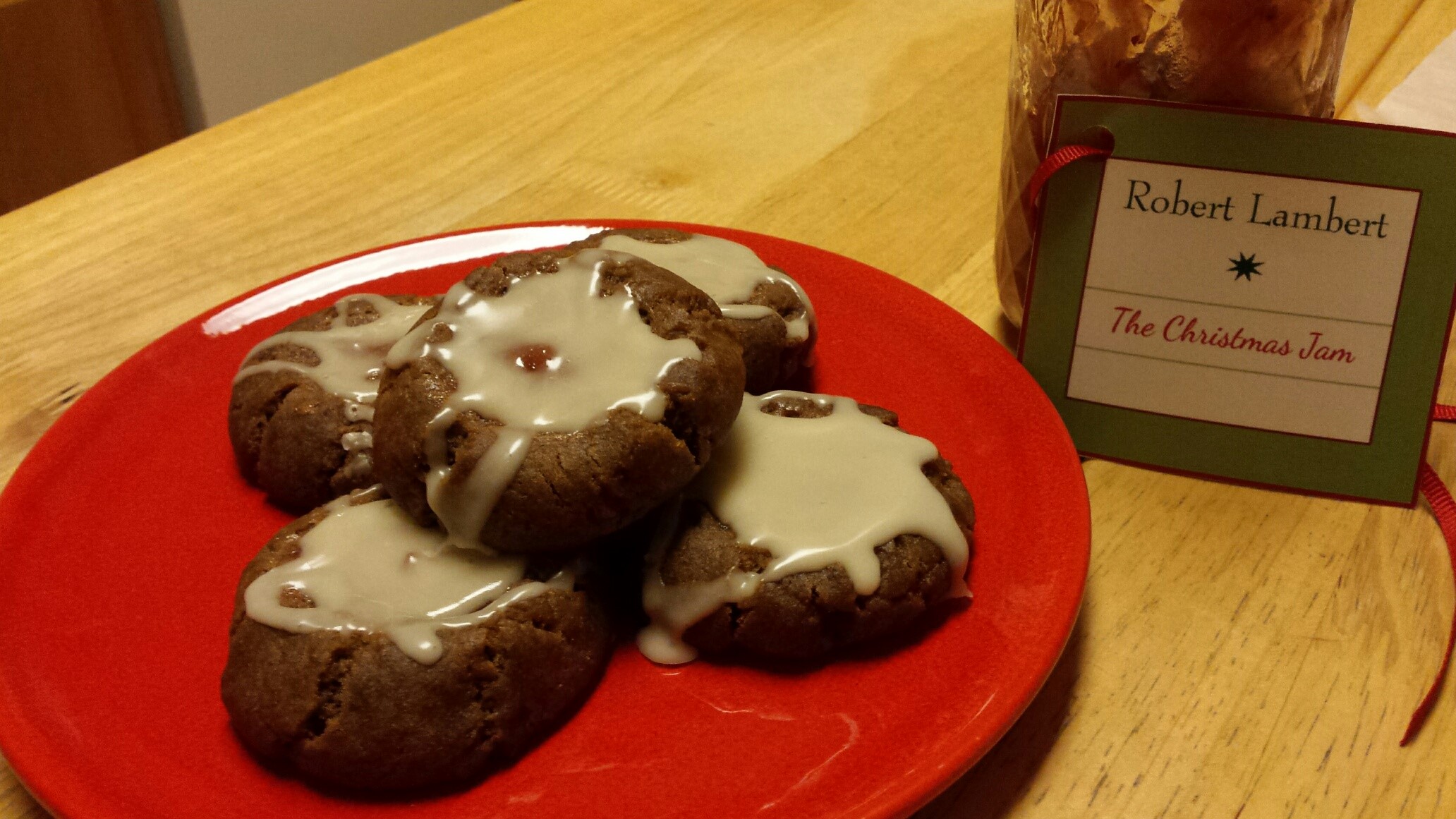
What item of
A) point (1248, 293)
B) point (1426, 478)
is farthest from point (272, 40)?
point (1426, 478)

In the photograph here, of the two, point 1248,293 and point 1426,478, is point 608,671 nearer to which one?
point 1248,293

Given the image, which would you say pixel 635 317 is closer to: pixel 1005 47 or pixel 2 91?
pixel 1005 47

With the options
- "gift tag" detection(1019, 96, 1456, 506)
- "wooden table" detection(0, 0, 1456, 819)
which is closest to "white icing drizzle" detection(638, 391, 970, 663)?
"wooden table" detection(0, 0, 1456, 819)

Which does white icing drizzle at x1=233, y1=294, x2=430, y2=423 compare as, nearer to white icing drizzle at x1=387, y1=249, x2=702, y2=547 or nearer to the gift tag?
white icing drizzle at x1=387, y1=249, x2=702, y2=547

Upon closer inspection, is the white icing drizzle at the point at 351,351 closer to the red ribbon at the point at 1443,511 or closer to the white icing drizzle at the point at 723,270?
the white icing drizzle at the point at 723,270

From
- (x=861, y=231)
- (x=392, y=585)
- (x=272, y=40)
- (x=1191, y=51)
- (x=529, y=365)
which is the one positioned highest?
(x=1191, y=51)

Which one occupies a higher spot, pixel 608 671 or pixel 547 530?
pixel 547 530

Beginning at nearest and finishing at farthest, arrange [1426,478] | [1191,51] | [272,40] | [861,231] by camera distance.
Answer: [1191,51], [1426,478], [861,231], [272,40]
